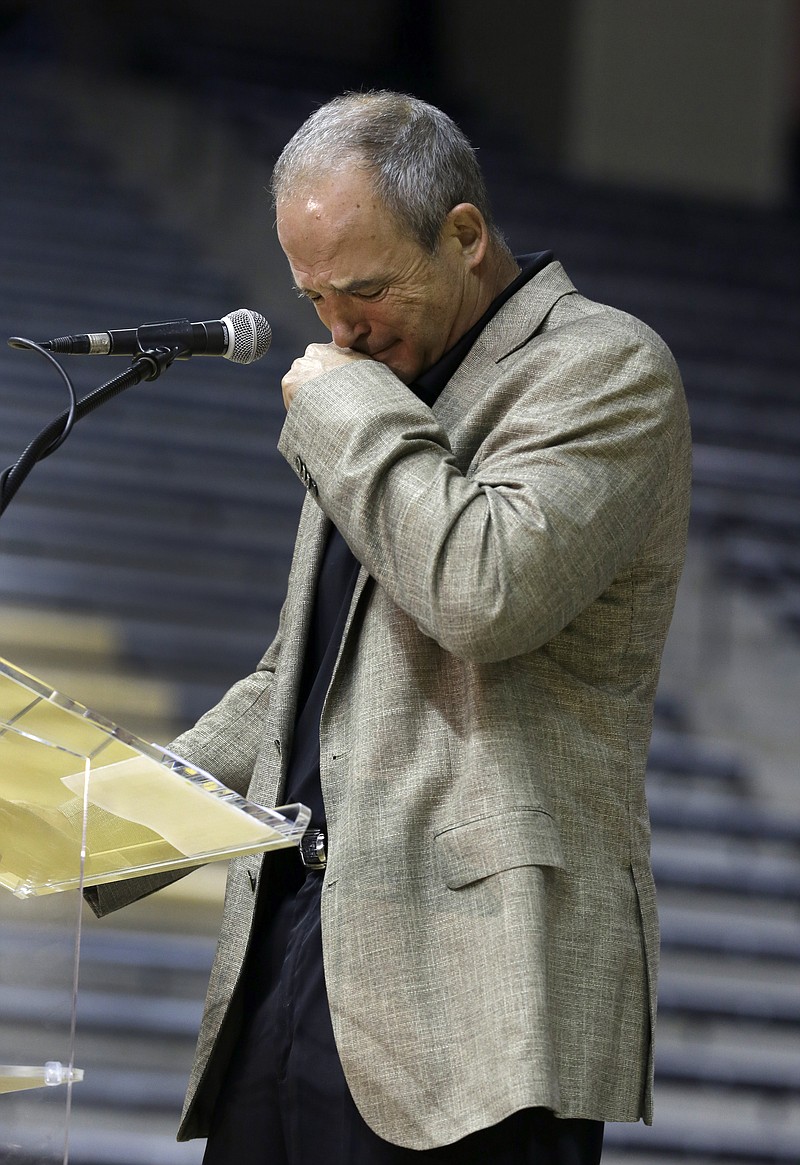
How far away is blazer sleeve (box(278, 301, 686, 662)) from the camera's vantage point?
51.5 inches

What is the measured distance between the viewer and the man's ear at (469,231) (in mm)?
1561

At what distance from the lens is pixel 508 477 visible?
4.44 feet

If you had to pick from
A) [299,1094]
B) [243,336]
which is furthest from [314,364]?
[299,1094]

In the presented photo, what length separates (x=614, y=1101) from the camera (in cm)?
136

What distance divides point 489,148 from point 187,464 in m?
4.31

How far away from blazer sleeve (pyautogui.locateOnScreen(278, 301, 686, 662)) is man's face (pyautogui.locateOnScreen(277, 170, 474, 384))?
12cm

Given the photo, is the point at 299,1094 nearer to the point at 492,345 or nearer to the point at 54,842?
the point at 54,842

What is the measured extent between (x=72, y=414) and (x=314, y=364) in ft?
0.81

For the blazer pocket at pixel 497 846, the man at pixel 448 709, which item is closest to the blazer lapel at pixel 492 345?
the man at pixel 448 709

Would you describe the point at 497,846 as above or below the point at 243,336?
below

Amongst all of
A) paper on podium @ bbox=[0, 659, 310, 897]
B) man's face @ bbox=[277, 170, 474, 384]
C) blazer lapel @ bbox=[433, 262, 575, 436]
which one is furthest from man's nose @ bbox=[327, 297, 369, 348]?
paper on podium @ bbox=[0, 659, 310, 897]

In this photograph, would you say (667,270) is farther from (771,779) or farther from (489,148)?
(771,779)

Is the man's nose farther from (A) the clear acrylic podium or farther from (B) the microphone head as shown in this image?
(A) the clear acrylic podium

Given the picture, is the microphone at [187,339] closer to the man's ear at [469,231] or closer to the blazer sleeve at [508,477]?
the blazer sleeve at [508,477]
